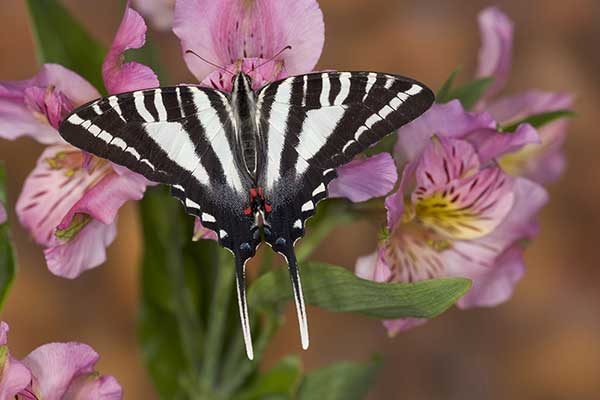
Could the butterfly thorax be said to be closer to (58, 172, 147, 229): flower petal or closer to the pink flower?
(58, 172, 147, 229): flower petal

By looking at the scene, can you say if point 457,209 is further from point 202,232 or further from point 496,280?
point 202,232

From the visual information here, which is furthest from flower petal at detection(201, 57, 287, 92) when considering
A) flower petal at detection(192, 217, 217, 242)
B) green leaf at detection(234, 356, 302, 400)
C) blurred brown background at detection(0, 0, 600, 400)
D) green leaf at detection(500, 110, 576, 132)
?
blurred brown background at detection(0, 0, 600, 400)

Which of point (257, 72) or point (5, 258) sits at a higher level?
point (257, 72)

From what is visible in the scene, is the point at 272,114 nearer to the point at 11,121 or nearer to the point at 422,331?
the point at 11,121

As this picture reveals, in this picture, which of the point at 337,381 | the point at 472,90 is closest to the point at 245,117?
the point at 472,90

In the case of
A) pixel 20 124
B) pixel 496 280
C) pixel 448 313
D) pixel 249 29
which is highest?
pixel 249 29

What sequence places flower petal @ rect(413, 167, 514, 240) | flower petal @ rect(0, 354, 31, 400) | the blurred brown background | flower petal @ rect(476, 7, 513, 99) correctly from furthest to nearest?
the blurred brown background
flower petal @ rect(476, 7, 513, 99)
flower petal @ rect(413, 167, 514, 240)
flower petal @ rect(0, 354, 31, 400)

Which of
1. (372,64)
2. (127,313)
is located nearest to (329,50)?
(372,64)
